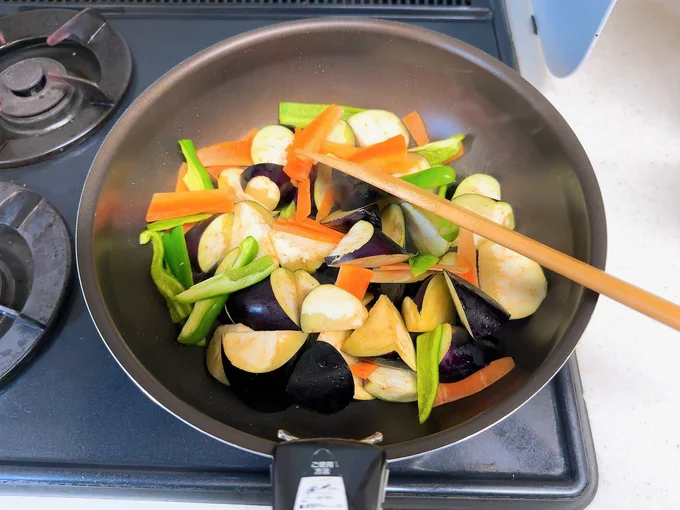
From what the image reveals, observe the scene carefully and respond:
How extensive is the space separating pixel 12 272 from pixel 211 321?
38 centimetres

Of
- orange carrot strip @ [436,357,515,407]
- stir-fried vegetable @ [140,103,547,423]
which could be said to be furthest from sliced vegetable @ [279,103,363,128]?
orange carrot strip @ [436,357,515,407]

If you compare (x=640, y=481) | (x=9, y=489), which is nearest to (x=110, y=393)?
(x=9, y=489)

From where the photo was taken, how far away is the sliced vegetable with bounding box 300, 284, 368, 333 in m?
0.75

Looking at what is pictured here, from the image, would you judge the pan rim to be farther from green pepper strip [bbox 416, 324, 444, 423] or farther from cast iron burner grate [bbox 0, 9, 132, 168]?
cast iron burner grate [bbox 0, 9, 132, 168]

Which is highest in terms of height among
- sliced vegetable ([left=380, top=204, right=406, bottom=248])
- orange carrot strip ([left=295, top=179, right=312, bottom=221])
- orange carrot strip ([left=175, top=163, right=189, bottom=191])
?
orange carrot strip ([left=175, top=163, right=189, bottom=191])

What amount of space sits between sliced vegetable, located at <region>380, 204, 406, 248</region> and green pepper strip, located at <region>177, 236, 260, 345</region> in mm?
236

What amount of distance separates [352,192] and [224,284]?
28 centimetres

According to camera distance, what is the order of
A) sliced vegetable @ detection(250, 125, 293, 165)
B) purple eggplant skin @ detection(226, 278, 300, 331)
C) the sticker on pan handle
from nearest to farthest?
the sticker on pan handle
purple eggplant skin @ detection(226, 278, 300, 331)
sliced vegetable @ detection(250, 125, 293, 165)

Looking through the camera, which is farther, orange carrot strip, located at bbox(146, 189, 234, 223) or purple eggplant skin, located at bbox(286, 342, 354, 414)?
orange carrot strip, located at bbox(146, 189, 234, 223)

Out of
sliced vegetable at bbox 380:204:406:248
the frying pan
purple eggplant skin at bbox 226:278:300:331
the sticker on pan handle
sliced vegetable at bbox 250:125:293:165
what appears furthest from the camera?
sliced vegetable at bbox 250:125:293:165

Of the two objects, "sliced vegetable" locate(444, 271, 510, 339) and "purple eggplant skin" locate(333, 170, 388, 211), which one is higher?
"purple eggplant skin" locate(333, 170, 388, 211)

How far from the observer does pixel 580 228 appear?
76cm

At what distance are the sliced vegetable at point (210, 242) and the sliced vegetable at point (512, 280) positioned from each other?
1.48 ft

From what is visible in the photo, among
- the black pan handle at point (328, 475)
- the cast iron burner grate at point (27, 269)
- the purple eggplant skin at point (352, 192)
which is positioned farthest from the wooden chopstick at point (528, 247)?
the cast iron burner grate at point (27, 269)
